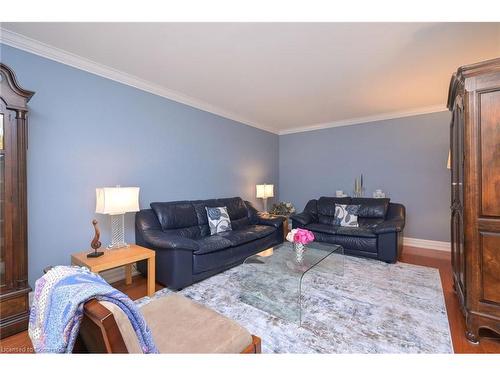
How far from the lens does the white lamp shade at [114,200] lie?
2291 mm

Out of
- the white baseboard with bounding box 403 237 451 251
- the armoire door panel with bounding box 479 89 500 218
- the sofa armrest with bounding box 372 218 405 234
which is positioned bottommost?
the white baseboard with bounding box 403 237 451 251

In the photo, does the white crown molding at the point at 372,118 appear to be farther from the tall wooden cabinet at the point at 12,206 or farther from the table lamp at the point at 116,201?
the tall wooden cabinet at the point at 12,206

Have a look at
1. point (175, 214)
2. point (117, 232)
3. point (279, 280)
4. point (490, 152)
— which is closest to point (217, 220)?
point (175, 214)

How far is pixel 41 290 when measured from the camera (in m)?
0.89

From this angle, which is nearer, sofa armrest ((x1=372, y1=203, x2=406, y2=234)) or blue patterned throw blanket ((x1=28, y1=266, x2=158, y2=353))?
blue patterned throw blanket ((x1=28, y1=266, x2=158, y2=353))

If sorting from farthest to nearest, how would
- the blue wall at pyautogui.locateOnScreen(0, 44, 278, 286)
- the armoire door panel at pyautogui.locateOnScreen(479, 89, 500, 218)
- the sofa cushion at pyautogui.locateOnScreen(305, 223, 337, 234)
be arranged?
the sofa cushion at pyautogui.locateOnScreen(305, 223, 337, 234)
the blue wall at pyautogui.locateOnScreen(0, 44, 278, 286)
the armoire door panel at pyautogui.locateOnScreen(479, 89, 500, 218)

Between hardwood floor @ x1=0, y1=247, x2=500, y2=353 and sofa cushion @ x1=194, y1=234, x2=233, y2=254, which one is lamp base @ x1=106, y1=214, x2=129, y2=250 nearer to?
hardwood floor @ x1=0, y1=247, x2=500, y2=353

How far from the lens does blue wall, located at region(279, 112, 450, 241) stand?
13.2 feet

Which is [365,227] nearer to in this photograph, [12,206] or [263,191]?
[263,191]

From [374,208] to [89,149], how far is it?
429 cm

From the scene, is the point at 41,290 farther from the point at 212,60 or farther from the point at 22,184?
the point at 212,60

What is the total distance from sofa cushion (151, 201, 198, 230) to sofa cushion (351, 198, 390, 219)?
2.90 m

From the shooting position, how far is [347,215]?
4.05 metres

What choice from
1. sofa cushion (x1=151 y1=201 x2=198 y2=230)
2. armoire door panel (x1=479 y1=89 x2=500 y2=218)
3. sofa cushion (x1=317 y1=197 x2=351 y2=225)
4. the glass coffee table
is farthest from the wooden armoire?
sofa cushion (x1=151 y1=201 x2=198 y2=230)
